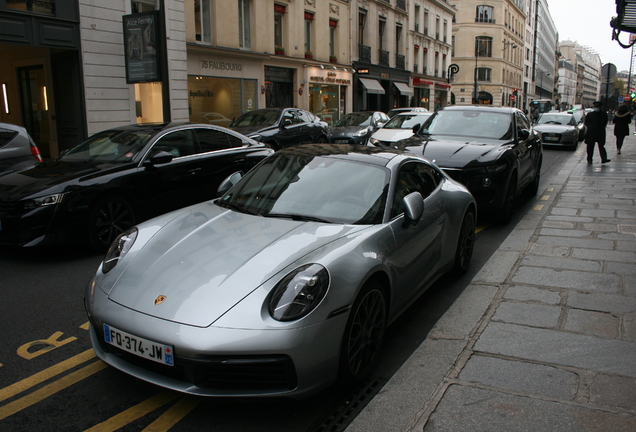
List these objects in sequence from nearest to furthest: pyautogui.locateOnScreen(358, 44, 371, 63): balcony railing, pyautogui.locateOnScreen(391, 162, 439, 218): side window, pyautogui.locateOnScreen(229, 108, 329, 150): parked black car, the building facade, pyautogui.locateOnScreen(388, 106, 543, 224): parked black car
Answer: pyautogui.locateOnScreen(391, 162, 439, 218): side window < pyautogui.locateOnScreen(388, 106, 543, 224): parked black car < pyautogui.locateOnScreen(229, 108, 329, 150): parked black car < pyautogui.locateOnScreen(358, 44, 371, 63): balcony railing < the building facade

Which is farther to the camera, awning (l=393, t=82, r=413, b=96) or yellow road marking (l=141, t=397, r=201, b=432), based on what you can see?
awning (l=393, t=82, r=413, b=96)

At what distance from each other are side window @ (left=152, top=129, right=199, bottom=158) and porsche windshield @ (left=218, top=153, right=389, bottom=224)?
270cm

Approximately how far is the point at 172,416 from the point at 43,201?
360cm

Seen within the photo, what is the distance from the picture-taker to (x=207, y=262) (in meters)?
3.12

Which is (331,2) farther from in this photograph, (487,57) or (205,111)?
(487,57)

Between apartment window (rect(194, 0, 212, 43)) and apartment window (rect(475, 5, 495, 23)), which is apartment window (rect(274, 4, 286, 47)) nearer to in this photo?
apartment window (rect(194, 0, 212, 43))

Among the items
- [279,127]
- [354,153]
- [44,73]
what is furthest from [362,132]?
[354,153]

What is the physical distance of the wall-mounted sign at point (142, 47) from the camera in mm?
14156

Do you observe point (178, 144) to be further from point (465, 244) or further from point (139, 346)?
point (139, 346)

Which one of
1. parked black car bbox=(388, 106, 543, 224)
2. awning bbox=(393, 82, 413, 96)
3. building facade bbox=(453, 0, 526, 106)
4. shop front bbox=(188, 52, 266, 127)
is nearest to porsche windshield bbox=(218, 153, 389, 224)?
parked black car bbox=(388, 106, 543, 224)

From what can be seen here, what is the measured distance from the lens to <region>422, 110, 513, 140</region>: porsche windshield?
27.7 feet

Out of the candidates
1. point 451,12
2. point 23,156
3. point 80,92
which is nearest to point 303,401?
point 23,156

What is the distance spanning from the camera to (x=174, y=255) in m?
3.27

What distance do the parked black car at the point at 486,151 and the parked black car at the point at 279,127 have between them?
5.94 metres
